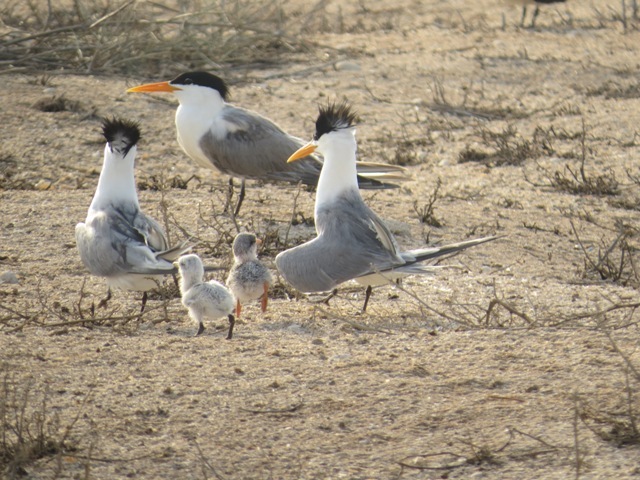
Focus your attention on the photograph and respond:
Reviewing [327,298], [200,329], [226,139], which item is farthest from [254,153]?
[200,329]

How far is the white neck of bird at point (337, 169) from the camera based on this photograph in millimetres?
5688

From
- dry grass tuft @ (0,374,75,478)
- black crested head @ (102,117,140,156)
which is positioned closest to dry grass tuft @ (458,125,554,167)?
black crested head @ (102,117,140,156)

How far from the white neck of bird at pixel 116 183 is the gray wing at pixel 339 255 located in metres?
0.87

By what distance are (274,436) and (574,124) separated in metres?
5.94

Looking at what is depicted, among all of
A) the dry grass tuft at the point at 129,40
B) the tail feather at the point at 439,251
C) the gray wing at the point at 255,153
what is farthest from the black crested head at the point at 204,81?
the tail feather at the point at 439,251

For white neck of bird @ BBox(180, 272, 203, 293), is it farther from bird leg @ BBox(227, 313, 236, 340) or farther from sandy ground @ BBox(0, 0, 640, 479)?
bird leg @ BBox(227, 313, 236, 340)

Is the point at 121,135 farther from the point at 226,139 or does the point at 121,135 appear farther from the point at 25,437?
the point at 25,437

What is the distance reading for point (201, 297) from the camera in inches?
187

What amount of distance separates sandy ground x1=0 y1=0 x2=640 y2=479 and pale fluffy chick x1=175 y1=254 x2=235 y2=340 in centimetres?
11

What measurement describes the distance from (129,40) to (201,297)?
18.3ft

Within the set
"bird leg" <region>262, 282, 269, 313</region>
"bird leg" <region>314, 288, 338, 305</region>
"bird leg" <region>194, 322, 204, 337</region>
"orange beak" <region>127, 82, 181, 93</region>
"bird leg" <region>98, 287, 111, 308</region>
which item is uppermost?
"orange beak" <region>127, 82, 181, 93</region>

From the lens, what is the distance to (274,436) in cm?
376

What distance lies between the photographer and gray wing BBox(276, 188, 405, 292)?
5.23 metres

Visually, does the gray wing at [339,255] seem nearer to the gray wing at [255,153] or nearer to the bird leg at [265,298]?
the bird leg at [265,298]
